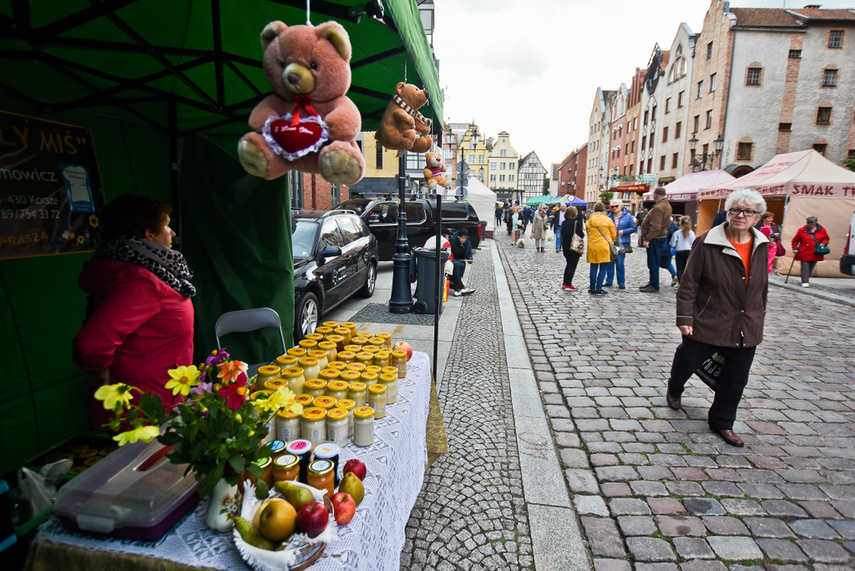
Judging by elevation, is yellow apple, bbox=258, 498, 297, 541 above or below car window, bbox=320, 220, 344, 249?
below

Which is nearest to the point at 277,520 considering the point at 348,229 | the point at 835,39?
the point at 348,229

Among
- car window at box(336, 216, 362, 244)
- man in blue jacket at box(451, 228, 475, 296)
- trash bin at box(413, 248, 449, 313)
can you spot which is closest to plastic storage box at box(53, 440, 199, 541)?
trash bin at box(413, 248, 449, 313)

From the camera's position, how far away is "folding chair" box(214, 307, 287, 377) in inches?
153

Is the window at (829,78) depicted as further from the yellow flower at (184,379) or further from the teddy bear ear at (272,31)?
the yellow flower at (184,379)

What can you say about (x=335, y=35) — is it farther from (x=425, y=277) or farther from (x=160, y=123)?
(x=425, y=277)

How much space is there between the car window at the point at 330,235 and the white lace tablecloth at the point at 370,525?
4.86 meters

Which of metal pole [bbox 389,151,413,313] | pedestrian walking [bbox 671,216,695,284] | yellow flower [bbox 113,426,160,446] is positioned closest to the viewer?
yellow flower [bbox 113,426,160,446]

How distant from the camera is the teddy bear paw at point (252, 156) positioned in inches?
61.3

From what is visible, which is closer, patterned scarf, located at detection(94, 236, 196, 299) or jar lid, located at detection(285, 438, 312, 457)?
jar lid, located at detection(285, 438, 312, 457)

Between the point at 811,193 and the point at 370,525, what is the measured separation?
52.5 ft

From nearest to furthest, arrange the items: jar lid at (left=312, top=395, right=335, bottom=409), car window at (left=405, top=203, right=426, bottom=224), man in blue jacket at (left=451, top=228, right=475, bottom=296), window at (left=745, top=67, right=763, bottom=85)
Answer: jar lid at (left=312, top=395, right=335, bottom=409)
man in blue jacket at (left=451, top=228, right=475, bottom=296)
car window at (left=405, top=203, right=426, bottom=224)
window at (left=745, top=67, right=763, bottom=85)

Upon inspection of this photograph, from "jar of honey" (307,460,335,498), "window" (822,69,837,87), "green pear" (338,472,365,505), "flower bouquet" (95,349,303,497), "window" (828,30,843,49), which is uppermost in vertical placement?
"window" (828,30,843,49)

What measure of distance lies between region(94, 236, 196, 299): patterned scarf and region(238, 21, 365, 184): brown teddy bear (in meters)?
1.03

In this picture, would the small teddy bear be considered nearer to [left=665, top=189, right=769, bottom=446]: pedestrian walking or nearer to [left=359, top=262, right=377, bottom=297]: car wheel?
[left=665, top=189, right=769, bottom=446]: pedestrian walking
